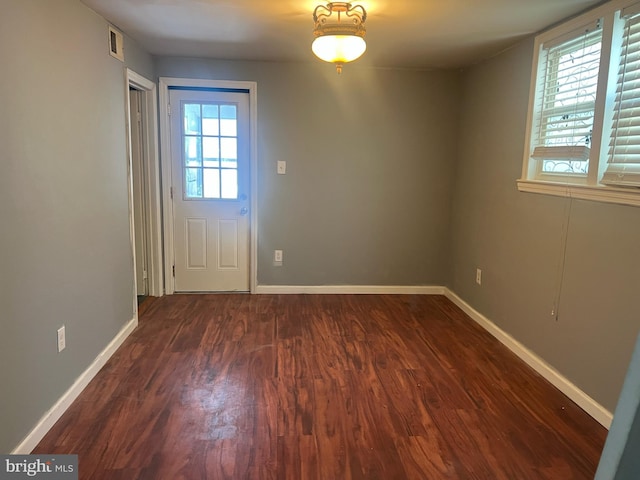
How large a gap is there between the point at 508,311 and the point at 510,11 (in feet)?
6.71

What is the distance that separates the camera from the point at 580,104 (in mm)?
2609

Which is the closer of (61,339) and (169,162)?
(61,339)

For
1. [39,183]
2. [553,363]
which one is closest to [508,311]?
[553,363]

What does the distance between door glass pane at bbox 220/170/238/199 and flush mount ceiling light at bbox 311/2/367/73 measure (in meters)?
1.99

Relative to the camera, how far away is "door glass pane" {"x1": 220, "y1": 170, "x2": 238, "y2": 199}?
4289mm

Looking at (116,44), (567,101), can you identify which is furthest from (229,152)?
(567,101)

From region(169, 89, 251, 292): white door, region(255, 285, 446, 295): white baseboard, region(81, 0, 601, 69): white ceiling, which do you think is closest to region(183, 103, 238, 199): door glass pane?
region(169, 89, 251, 292): white door

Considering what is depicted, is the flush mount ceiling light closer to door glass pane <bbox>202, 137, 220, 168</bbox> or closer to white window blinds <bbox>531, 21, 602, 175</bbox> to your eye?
white window blinds <bbox>531, 21, 602, 175</bbox>

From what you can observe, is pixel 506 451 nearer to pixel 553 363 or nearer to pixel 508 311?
pixel 553 363

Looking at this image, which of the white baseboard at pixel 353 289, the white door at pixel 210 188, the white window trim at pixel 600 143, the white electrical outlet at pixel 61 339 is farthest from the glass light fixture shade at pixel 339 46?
the white baseboard at pixel 353 289

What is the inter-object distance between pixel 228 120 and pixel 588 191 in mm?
3064

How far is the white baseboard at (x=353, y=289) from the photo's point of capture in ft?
14.7

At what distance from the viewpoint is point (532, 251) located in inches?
119

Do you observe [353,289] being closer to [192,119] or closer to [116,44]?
[192,119]
